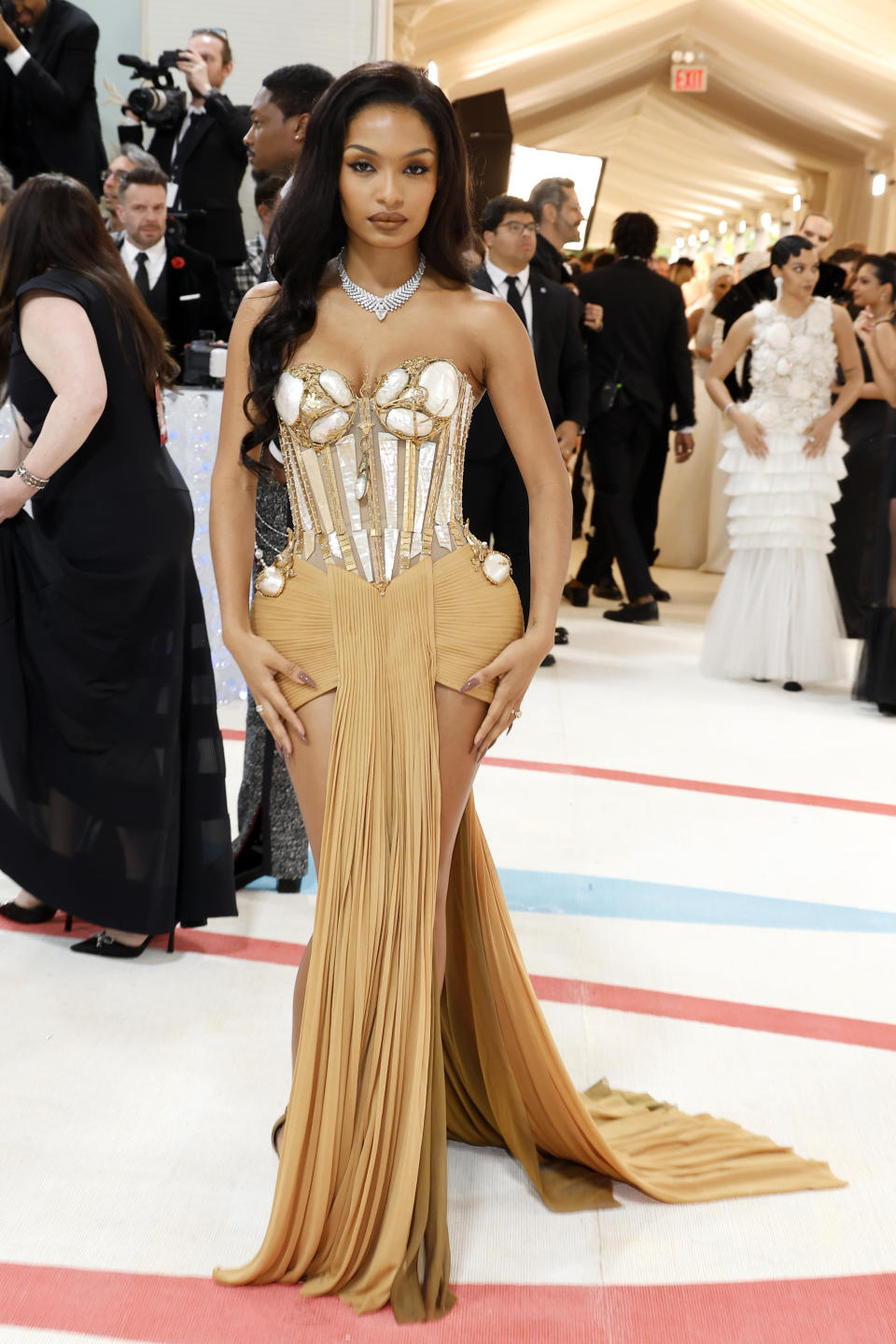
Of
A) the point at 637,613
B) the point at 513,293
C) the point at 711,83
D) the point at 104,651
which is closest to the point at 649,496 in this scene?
the point at 637,613

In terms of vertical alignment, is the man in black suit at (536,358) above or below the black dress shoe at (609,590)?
above

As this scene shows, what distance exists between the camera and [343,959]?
1.86 metres

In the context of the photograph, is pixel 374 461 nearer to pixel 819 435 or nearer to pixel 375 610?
pixel 375 610

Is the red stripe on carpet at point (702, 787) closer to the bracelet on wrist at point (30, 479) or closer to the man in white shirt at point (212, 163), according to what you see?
the bracelet on wrist at point (30, 479)

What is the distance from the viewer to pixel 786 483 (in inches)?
237

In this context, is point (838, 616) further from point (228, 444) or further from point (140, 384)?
point (228, 444)

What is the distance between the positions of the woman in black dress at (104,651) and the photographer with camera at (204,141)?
10.4ft

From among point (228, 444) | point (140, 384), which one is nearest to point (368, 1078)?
point (228, 444)

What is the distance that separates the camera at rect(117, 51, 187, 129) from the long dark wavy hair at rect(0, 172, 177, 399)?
3.67 metres

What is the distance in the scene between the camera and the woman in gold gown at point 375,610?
1.82 m

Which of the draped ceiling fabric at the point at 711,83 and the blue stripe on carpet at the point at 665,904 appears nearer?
the blue stripe on carpet at the point at 665,904

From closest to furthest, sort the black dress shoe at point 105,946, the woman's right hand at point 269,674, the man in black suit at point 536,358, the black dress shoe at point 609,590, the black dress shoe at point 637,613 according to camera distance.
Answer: the woman's right hand at point 269,674 < the black dress shoe at point 105,946 < the man in black suit at point 536,358 < the black dress shoe at point 637,613 < the black dress shoe at point 609,590

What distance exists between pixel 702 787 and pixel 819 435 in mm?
2179

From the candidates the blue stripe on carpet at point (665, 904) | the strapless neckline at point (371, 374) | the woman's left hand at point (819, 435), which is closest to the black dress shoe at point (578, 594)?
the woman's left hand at point (819, 435)
